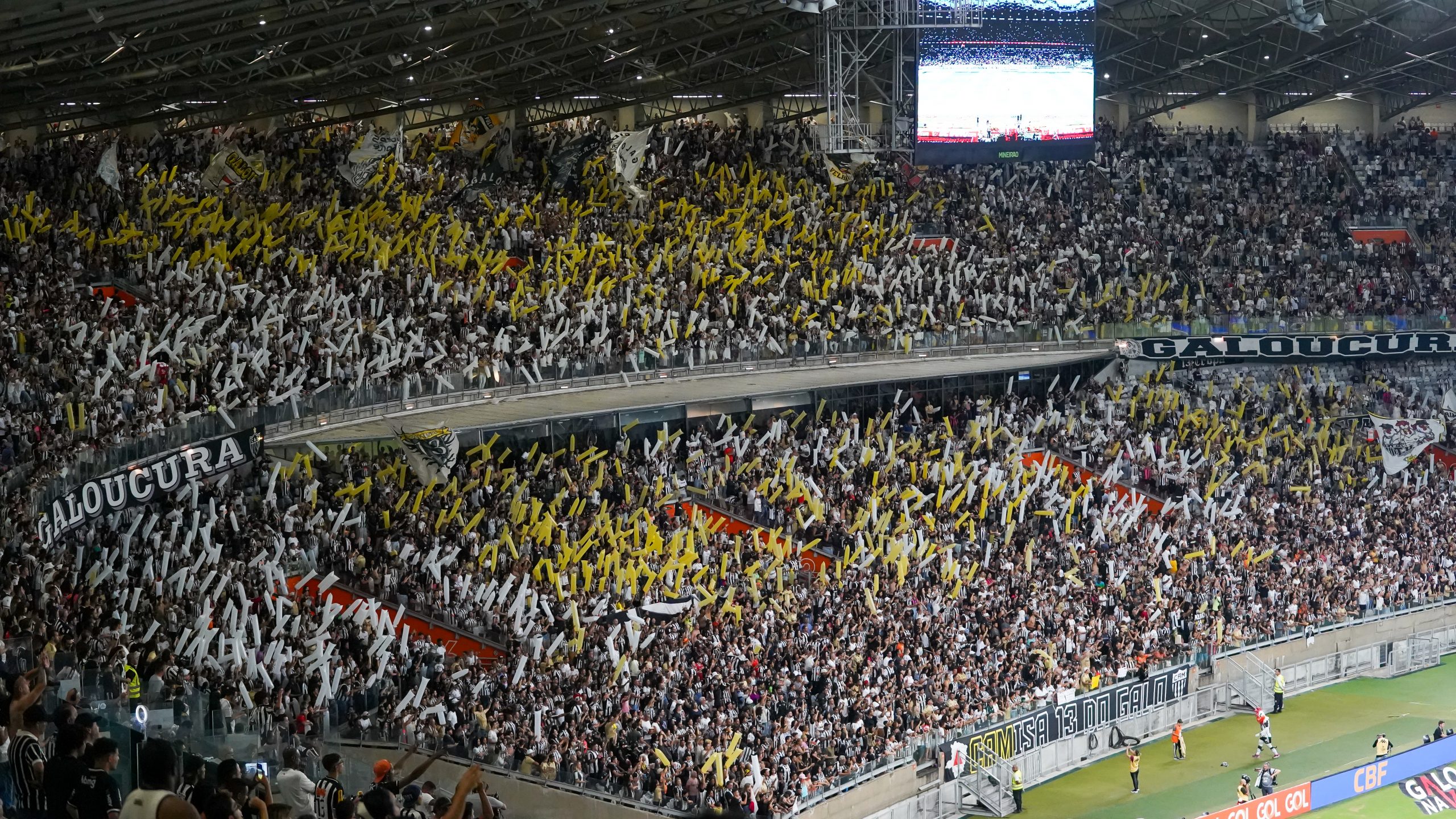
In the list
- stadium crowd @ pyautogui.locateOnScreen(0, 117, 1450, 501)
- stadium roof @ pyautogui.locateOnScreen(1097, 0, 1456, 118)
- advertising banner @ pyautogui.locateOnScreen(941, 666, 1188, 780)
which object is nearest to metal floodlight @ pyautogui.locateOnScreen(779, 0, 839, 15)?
stadium crowd @ pyautogui.locateOnScreen(0, 117, 1450, 501)

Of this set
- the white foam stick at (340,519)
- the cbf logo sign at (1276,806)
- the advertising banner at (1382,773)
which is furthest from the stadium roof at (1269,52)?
the white foam stick at (340,519)

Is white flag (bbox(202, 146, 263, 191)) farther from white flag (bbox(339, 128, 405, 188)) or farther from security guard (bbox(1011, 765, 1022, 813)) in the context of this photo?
security guard (bbox(1011, 765, 1022, 813))

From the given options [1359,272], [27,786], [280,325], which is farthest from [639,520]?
[1359,272]

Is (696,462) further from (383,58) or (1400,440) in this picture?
(1400,440)

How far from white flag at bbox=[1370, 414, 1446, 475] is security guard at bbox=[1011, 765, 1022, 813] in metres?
19.1

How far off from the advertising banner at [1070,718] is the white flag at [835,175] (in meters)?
17.8

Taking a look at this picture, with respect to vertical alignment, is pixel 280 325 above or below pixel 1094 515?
above

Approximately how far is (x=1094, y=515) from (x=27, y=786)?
32323mm

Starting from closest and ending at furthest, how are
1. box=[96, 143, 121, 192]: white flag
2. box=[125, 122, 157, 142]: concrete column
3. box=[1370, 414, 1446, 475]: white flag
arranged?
1. box=[96, 143, 121, 192]: white flag
2. box=[125, 122, 157, 142]: concrete column
3. box=[1370, 414, 1446, 475]: white flag

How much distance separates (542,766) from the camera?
2531 cm

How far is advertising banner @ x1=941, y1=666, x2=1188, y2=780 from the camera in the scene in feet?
102

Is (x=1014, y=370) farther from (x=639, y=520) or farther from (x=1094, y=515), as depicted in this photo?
(x=639, y=520)

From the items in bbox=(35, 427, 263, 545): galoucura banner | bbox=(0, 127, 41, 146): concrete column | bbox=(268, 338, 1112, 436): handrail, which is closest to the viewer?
bbox=(35, 427, 263, 545): galoucura banner

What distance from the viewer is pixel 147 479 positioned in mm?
24984
